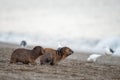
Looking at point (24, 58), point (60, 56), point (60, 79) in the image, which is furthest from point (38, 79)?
point (60, 56)

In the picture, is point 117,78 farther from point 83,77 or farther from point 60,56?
point 60,56

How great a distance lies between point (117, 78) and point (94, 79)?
1225 millimetres

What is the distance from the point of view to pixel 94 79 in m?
13.8

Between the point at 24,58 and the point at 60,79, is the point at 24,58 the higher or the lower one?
the higher one

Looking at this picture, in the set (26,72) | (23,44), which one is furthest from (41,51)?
(23,44)

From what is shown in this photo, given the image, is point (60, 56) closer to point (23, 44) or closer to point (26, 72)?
point (26, 72)

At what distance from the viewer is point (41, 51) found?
18078 mm

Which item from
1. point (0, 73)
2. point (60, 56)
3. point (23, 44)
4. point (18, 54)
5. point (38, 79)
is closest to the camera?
point (38, 79)

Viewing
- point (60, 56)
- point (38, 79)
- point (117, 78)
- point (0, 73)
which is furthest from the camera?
point (60, 56)

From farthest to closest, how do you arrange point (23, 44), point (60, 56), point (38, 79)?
point (23, 44) < point (60, 56) < point (38, 79)

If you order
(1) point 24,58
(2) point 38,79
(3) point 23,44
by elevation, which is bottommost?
(2) point 38,79

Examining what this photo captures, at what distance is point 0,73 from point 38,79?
5.28 ft

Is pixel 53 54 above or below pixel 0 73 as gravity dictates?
above

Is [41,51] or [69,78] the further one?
[41,51]
